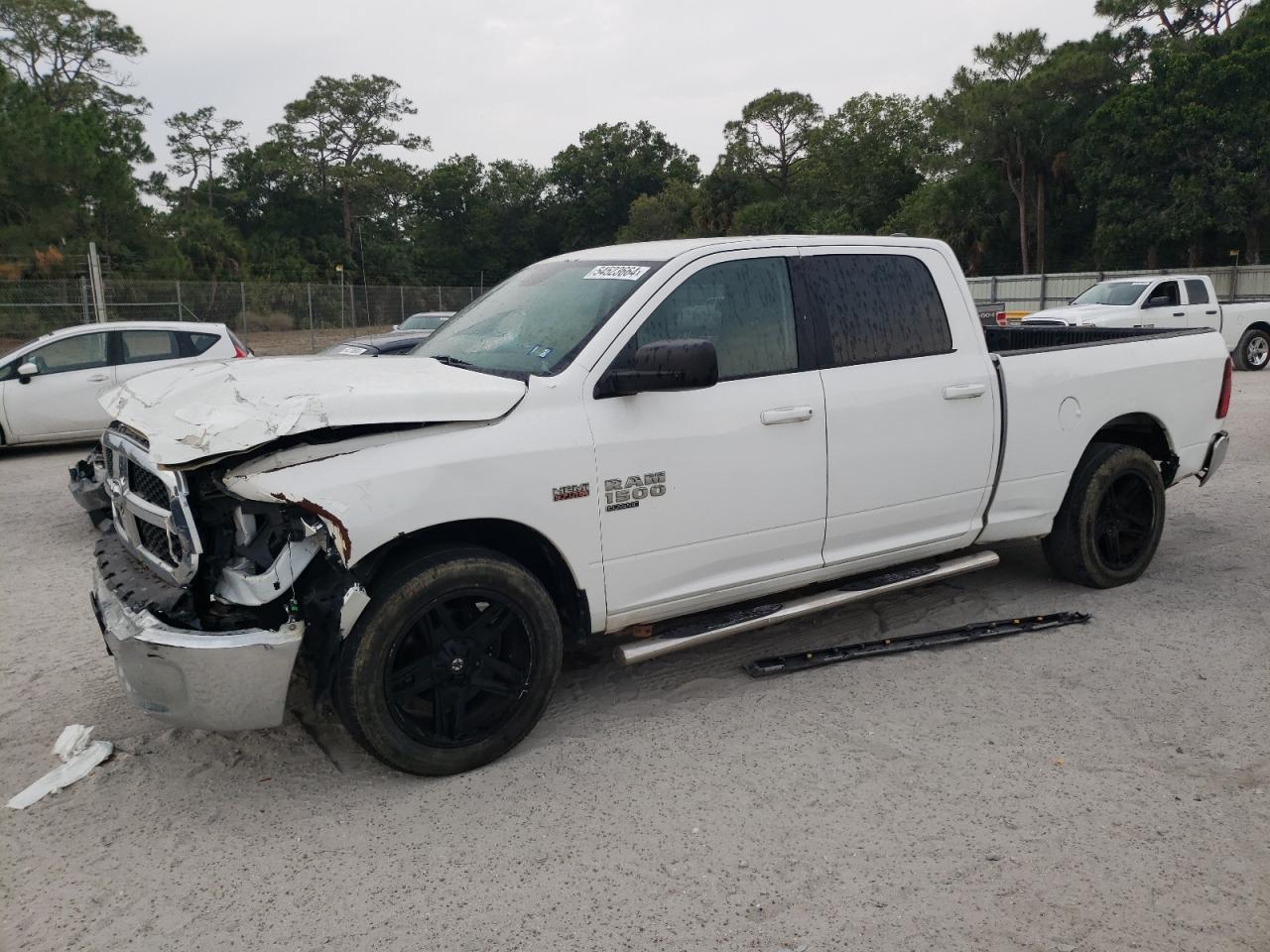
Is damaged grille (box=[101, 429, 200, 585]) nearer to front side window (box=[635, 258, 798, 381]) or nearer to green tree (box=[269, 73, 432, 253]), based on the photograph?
front side window (box=[635, 258, 798, 381])

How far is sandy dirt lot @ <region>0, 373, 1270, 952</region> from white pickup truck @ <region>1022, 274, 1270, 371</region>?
45.6 feet

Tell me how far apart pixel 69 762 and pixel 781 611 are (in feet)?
9.59

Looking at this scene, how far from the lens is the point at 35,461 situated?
11.6 meters

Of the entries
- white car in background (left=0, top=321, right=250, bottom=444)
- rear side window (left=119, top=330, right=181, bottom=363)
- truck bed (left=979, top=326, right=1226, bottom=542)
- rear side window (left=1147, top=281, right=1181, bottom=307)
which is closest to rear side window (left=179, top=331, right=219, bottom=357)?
white car in background (left=0, top=321, right=250, bottom=444)

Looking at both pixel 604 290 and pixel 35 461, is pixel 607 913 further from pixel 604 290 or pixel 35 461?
pixel 35 461

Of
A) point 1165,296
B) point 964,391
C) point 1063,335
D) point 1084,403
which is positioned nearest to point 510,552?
point 964,391

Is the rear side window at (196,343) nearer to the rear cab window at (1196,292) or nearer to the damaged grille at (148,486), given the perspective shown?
the damaged grille at (148,486)

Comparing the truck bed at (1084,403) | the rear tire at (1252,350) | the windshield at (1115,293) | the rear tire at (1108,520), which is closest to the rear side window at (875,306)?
the truck bed at (1084,403)

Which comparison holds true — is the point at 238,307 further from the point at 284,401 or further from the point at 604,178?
the point at 604,178

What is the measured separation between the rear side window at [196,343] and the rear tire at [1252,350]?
17.7 metres

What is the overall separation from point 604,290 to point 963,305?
194cm

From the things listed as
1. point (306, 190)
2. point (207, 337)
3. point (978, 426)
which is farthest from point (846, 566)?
point (306, 190)

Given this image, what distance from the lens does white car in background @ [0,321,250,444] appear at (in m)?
11.8

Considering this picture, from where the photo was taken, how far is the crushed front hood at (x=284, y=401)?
10.8 ft
